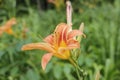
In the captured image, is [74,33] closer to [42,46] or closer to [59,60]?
[42,46]

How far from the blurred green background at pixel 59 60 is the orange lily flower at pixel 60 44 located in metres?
0.42

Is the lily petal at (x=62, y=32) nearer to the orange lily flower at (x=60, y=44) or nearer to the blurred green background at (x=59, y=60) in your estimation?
the orange lily flower at (x=60, y=44)

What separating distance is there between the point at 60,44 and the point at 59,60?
4.99 ft

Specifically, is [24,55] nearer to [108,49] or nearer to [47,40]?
[108,49]

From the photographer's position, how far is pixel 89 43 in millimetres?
3688

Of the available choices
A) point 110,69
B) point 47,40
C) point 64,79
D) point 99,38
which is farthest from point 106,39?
point 47,40

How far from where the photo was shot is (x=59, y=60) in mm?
3049

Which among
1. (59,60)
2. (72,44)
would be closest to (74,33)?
(72,44)

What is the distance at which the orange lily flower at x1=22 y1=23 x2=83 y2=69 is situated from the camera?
4.67 feet

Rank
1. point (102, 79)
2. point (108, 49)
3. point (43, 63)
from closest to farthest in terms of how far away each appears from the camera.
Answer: point (43, 63) < point (102, 79) < point (108, 49)

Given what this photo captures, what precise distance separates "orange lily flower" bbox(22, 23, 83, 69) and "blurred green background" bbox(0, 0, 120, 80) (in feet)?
1.37

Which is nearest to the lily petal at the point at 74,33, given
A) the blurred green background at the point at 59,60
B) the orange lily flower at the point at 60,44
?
the orange lily flower at the point at 60,44

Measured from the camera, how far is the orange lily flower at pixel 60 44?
142 cm

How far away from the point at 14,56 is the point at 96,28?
128 cm
